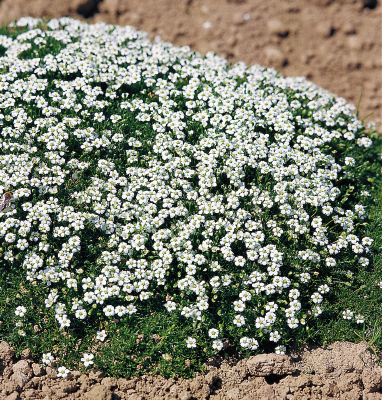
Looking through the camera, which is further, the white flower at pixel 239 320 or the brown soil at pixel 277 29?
the brown soil at pixel 277 29

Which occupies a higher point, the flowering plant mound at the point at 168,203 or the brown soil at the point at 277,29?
the brown soil at the point at 277,29

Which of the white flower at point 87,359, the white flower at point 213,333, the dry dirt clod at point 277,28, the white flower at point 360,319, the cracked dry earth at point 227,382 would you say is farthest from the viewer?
the dry dirt clod at point 277,28

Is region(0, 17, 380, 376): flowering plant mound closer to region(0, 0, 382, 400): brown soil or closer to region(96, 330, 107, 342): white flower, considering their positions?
region(96, 330, 107, 342): white flower

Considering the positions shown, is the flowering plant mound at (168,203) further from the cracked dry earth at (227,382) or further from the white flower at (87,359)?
the cracked dry earth at (227,382)

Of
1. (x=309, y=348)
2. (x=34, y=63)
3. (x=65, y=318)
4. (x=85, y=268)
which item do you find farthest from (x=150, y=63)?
(x=309, y=348)

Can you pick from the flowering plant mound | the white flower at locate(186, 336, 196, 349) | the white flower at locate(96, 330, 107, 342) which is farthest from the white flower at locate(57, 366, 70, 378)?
the white flower at locate(186, 336, 196, 349)

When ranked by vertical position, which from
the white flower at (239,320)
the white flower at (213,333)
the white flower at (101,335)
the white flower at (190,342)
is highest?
the white flower at (239,320)

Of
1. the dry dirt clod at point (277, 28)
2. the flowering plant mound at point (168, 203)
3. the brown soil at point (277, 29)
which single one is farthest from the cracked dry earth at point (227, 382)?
the dry dirt clod at point (277, 28)
